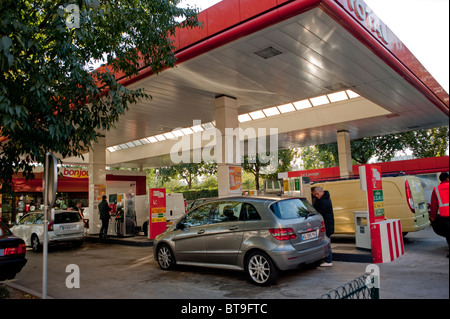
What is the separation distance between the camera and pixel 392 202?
9.80 m

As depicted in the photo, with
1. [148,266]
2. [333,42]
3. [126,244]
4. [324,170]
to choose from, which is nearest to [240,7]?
[333,42]

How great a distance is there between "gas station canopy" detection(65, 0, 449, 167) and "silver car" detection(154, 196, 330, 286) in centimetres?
386

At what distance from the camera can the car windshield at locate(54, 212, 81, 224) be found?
501 inches

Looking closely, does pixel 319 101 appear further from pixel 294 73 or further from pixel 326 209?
pixel 326 209

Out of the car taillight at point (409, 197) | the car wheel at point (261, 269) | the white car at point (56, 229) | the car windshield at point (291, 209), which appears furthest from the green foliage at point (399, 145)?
the car wheel at point (261, 269)

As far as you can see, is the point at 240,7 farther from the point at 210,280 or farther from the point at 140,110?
the point at 140,110

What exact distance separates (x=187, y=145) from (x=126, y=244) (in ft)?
33.1

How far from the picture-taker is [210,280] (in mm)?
6953

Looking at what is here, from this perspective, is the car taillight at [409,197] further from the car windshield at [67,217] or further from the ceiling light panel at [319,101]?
the car windshield at [67,217]

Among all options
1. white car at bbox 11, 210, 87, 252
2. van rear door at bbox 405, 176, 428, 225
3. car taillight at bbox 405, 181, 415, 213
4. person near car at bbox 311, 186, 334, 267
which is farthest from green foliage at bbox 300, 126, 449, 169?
white car at bbox 11, 210, 87, 252

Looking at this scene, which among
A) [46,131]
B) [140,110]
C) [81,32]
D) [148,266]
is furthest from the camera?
[140,110]

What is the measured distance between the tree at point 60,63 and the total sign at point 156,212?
642 centimetres

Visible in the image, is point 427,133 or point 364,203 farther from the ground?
point 427,133

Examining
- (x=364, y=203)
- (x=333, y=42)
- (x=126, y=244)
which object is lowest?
(x=126, y=244)
